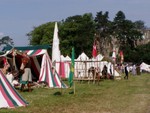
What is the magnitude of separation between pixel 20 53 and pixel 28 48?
77.6 inches

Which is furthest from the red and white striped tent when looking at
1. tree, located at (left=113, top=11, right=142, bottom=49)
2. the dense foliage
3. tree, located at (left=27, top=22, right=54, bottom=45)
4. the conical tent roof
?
tree, located at (left=113, top=11, right=142, bottom=49)

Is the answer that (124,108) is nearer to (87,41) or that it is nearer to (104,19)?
(87,41)

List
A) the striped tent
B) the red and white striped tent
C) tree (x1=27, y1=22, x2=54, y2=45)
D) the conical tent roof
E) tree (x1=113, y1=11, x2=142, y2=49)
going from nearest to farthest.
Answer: the striped tent → the red and white striped tent → the conical tent roof → tree (x1=27, y1=22, x2=54, y2=45) → tree (x1=113, y1=11, x2=142, y2=49)

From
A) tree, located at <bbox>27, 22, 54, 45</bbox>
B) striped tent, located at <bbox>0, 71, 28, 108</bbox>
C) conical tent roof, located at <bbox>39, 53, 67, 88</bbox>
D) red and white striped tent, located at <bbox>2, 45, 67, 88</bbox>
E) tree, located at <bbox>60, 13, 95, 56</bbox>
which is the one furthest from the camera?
tree, located at <bbox>27, 22, 54, 45</bbox>

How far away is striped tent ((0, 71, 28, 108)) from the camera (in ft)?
46.4

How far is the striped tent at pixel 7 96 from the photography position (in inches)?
557

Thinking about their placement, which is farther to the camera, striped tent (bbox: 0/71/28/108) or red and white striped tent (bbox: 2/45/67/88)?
red and white striped tent (bbox: 2/45/67/88)

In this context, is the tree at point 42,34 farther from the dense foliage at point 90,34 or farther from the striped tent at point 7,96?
the striped tent at point 7,96

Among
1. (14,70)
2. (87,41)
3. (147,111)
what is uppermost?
(87,41)

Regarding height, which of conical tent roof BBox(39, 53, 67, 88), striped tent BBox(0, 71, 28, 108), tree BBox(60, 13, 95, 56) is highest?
tree BBox(60, 13, 95, 56)

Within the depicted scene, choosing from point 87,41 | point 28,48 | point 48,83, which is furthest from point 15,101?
point 87,41

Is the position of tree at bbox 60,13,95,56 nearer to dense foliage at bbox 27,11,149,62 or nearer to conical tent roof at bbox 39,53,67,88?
dense foliage at bbox 27,11,149,62

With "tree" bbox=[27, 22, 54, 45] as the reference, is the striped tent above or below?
below

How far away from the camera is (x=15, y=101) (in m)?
14.5
